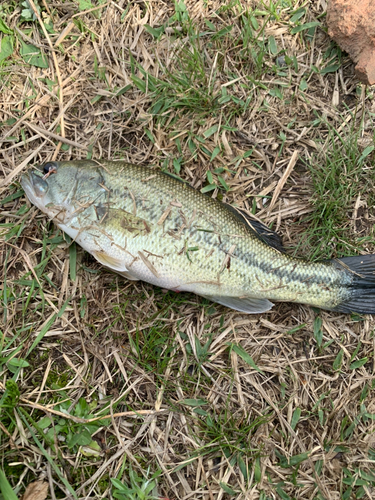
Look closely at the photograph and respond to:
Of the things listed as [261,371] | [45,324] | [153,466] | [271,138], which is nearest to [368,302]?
[261,371]

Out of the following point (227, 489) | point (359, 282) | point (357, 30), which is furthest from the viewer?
point (357, 30)

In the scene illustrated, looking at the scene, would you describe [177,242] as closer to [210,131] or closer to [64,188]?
[64,188]

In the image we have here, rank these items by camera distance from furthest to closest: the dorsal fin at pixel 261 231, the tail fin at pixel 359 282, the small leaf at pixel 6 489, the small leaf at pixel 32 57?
the small leaf at pixel 32 57 → the dorsal fin at pixel 261 231 → the tail fin at pixel 359 282 → the small leaf at pixel 6 489

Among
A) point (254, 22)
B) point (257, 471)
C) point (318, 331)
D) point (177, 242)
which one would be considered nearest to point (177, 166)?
point (177, 242)

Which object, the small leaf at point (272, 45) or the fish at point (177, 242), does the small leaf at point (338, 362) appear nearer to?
the fish at point (177, 242)

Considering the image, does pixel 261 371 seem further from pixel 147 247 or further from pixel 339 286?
pixel 147 247

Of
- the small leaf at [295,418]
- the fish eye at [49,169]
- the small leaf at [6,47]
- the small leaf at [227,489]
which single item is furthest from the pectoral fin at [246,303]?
the small leaf at [6,47]

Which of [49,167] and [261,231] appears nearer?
[49,167]
